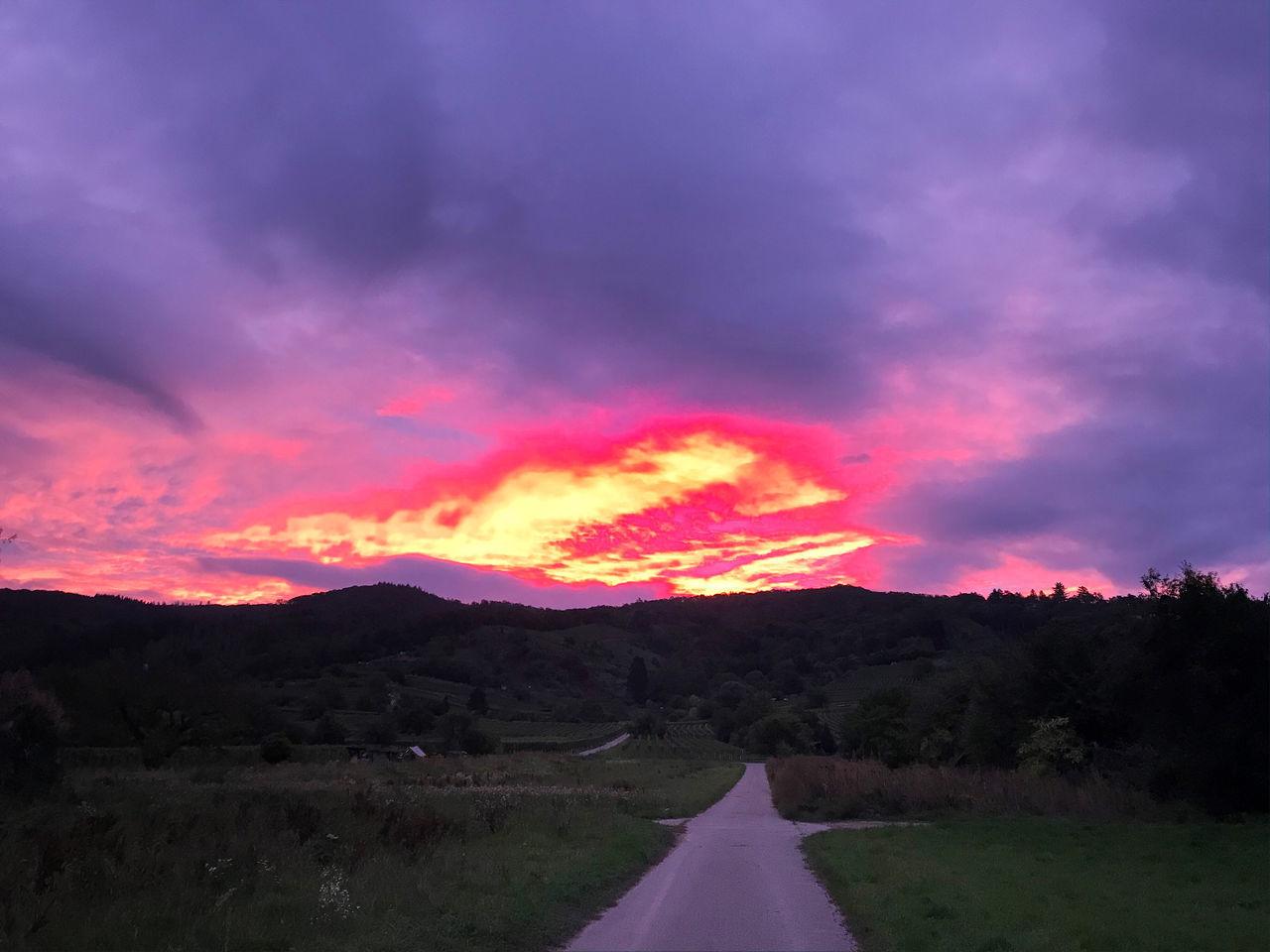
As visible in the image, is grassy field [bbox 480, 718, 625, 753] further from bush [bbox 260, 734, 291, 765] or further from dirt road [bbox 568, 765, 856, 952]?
dirt road [bbox 568, 765, 856, 952]

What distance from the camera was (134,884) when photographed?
→ 1154cm

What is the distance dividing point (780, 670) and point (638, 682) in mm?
33282

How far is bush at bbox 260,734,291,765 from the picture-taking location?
192 feet

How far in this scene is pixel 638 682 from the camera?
17125 centimetres

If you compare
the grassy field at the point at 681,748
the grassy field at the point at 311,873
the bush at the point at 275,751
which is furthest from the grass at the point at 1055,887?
the grassy field at the point at 681,748

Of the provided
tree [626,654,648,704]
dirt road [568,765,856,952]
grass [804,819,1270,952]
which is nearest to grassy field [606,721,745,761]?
tree [626,654,648,704]

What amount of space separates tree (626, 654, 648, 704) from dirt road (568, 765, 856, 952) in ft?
496

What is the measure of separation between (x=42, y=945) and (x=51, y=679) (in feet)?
195

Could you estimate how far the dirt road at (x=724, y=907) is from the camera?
33.9 ft

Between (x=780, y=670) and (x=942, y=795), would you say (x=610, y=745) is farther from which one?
(x=942, y=795)

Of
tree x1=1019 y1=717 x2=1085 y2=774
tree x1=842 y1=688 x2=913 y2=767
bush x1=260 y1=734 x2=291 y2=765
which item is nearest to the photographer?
tree x1=1019 y1=717 x2=1085 y2=774

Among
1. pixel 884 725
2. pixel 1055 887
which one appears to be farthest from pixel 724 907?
pixel 884 725

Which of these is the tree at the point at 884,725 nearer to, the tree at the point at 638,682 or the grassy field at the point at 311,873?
the grassy field at the point at 311,873

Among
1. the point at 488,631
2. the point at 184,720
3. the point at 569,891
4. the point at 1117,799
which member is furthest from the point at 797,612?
the point at 569,891
